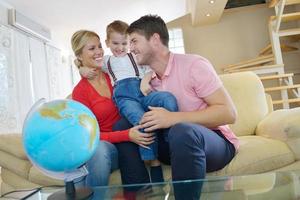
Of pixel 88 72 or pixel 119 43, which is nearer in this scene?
pixel 88 72

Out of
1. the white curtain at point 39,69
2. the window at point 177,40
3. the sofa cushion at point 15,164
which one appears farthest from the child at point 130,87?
the window at point 177,40

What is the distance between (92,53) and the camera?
152 centimetres

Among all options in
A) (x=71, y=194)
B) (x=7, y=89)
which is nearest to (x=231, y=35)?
(x=7, y=89)

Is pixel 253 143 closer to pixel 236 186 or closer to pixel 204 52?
pixel 236 186

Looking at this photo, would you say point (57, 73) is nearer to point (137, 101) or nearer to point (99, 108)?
point (99, 108)

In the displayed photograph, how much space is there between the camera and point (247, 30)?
568 cm

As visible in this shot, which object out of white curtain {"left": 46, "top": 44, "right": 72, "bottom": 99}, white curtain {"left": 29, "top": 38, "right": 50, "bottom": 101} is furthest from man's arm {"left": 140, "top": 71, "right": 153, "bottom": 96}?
white curtain {"left": 46, "top": 44, "right": 72, "bottom": 99}

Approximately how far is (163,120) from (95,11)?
3.74 metres

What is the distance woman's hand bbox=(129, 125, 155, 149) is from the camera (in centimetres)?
119

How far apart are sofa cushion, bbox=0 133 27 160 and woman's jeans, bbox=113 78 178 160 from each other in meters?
0.53

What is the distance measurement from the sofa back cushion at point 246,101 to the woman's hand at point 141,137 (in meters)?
0.74

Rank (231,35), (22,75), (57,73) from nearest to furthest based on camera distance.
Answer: (22,75), (57,73), (231,35)

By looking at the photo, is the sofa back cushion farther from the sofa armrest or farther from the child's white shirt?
the child's white shirt

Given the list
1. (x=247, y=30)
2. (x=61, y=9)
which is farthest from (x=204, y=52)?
(x=61, y=9)
